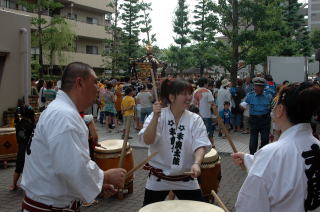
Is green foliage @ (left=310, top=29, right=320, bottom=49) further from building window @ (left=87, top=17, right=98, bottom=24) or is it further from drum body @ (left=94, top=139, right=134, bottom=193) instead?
drum body @ (left=94, top=139, right=134, bottom=193)

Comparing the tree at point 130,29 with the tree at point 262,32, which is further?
the tree at point 130,29

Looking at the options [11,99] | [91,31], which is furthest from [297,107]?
[91,31]

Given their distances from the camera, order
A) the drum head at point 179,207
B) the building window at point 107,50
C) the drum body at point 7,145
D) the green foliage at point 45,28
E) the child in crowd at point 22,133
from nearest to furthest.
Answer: the drum head at point 179,207, the child in crowd at point 22,133, the drum body at point 7,145, the green foliage at point 45,28, the building window at point 107,50

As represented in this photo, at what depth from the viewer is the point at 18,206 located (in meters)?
5.70

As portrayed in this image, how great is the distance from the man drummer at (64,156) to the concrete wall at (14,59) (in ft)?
30.0

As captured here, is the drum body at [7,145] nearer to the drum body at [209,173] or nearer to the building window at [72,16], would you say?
the drum body at [209,173]

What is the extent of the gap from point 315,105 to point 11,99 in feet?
34.6

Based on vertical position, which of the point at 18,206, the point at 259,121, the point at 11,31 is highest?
the point at 11,31

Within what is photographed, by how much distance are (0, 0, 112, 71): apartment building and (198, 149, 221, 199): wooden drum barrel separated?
28814 millimetres

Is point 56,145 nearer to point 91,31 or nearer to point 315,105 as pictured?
point 315,105

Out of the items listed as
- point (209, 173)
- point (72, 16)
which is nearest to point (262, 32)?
point (209, 173)

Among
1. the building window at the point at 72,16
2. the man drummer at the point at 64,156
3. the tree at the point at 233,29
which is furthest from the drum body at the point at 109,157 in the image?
the building window at the point at 72,16

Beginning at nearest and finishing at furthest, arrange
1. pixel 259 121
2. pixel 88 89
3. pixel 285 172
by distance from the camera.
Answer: pixel 285 172 < pixel 88 89 < pixel 259 121

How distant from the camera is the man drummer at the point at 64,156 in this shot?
7.37 feet
